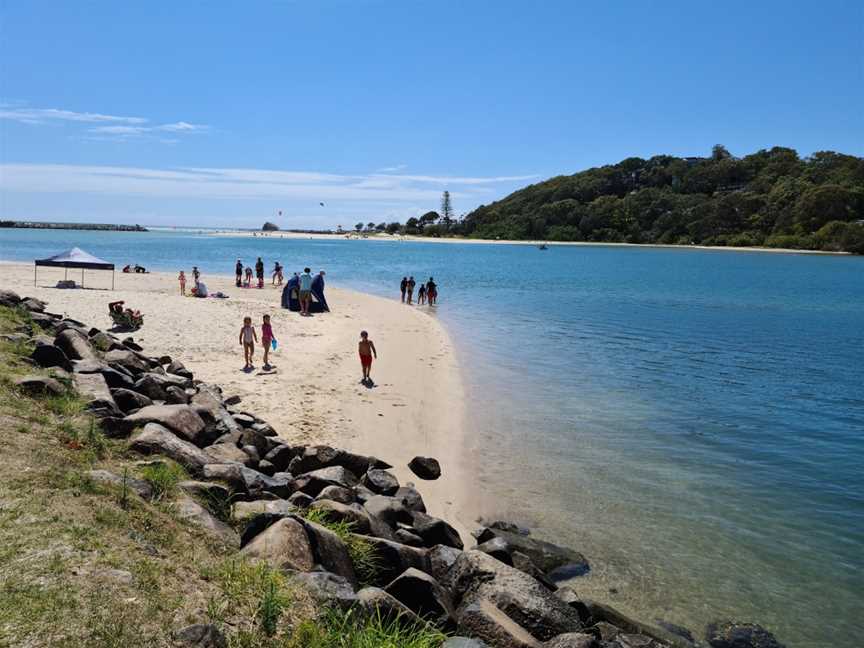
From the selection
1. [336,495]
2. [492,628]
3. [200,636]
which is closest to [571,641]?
[492,628]

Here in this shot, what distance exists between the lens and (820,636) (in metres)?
7.49

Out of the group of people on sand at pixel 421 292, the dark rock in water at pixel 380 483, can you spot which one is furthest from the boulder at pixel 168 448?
the group of people on sand at pixel 421 292

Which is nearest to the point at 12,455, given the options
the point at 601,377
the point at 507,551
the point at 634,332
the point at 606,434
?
the point at 507,551

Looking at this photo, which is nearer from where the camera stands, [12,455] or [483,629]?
[483,629]

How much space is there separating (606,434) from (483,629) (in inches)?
353

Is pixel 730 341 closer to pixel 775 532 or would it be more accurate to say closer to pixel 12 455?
pixel 775 532

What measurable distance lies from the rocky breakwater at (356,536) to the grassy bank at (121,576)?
9.3 inches

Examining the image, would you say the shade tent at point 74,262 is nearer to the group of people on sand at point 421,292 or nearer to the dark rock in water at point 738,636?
the group of people on sand at point 421,292

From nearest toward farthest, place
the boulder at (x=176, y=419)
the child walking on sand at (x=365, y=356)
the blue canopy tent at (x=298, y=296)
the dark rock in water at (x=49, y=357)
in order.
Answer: the boulder at (x=176, y=419)
the dark rock in water at (x=49, y=357)
the child walking on sand at (x=365, y=356)
the blue canopy tent at (x=298, y=296)

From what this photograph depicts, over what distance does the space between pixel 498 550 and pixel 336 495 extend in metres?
2.11

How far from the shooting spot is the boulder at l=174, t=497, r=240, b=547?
614 centimetres

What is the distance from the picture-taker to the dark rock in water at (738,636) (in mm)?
7254

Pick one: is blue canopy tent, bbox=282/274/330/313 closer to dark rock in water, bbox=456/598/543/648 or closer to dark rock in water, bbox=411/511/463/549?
dark rock in water, bbox=411/511/463/549

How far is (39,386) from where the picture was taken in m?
8.66
